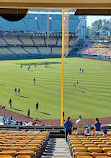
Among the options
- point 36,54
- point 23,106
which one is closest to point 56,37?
point 36,54

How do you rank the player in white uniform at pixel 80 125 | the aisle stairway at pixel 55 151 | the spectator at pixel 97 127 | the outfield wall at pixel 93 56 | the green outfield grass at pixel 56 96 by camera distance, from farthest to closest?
1. the outfield wall at pixel 93 56
2. the green outfield grass at pixel 56 96
3. the spectator at pixel 97 127
4. the player in white uniform at pixel 80 125
5. the aisle stairway at pixel 55 151

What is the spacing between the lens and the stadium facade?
84.5 metres

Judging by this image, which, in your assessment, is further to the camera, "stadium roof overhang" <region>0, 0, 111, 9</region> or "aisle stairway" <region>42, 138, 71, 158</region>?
"aisle stairway" <region>42, 138, 71, 158</region>

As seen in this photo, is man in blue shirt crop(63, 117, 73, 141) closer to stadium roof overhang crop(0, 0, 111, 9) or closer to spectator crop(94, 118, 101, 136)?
spectator crop(94, 118, 101, 136)

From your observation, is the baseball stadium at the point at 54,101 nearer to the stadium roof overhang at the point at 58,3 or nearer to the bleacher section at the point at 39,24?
the stadium roof overhang at the point at 58,3

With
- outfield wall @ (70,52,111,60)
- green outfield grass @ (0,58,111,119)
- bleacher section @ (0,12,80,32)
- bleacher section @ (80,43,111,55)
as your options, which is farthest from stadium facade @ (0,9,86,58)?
green outfield grass @ (0,58,111,119)

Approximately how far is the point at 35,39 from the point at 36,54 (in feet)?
33.2

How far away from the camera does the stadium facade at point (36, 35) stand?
277ft

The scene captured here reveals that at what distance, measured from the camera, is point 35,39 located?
91.4 metres

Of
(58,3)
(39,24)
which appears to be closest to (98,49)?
(39,24)

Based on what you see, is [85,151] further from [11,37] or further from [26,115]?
[11,37]

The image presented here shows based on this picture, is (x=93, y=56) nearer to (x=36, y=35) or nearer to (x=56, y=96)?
(x=36, y=35)

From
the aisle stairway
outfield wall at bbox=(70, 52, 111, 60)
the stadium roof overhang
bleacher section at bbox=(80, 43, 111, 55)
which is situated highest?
bleacher section at bbox=(80, 43, 111, 55)

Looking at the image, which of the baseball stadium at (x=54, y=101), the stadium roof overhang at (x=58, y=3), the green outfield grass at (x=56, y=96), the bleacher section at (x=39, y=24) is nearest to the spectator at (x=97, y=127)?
the baseball stadium at (x=54, y=101)
